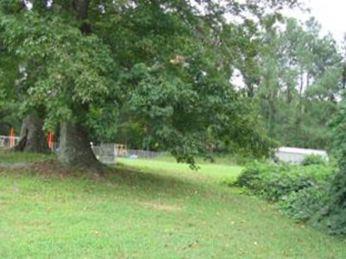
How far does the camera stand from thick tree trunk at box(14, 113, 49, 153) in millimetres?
23080

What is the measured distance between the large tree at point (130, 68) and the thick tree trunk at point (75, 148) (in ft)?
0.08

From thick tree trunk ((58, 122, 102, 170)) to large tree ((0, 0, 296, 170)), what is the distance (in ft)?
0.08

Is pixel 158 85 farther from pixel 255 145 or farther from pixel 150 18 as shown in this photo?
pixel 255 145

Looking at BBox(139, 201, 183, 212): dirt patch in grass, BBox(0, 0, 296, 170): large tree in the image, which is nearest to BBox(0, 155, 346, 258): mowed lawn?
BBox(139, 201, 183, 212): dirt patch in grass

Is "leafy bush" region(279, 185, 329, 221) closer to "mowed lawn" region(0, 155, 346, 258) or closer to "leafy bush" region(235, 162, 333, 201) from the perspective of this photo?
"mowed lawn" region(0, 155, 346, 258)

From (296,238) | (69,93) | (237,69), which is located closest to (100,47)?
(69,93)

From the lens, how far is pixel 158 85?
13609mm

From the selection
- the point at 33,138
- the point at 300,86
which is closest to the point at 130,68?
the point at 33,138

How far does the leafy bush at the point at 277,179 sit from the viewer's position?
53.2 feet

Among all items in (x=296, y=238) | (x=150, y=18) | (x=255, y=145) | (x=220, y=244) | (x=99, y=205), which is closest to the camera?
(x=220, y=244)

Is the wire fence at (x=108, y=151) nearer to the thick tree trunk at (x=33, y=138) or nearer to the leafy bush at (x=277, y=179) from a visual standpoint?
the thick tree trunk at (x=33, y=138)

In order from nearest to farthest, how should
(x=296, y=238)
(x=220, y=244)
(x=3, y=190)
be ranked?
(x=220, y=244)
(x=296, y=238)
(x=3, y=190)

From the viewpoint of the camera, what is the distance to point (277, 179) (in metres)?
17.0

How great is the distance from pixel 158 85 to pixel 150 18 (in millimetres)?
2164
